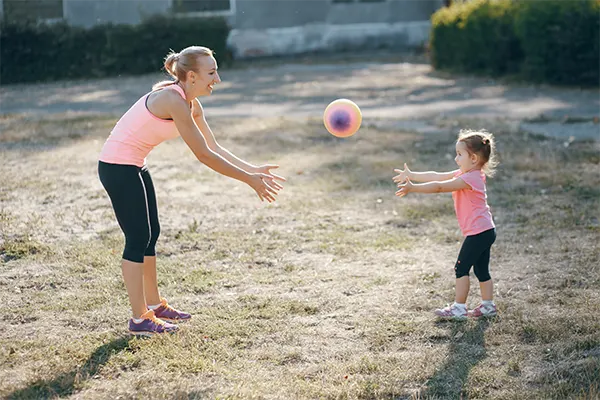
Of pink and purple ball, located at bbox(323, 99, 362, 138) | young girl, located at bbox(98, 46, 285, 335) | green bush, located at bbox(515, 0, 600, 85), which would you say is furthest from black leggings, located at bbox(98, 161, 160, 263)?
green bush, located at bbox(515, 0, 600, 85)

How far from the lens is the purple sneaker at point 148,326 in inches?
173

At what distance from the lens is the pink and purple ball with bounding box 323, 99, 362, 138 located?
5551 mm

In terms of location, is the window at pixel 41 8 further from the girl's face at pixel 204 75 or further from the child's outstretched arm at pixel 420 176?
the child's outstretched arm at pixel 420 176

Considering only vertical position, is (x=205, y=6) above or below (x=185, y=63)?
above

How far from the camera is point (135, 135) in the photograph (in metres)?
4.34

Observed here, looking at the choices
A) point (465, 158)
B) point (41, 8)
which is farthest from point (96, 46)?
point (465, 158)

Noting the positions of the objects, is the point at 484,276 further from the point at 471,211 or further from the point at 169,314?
the point at 169,314

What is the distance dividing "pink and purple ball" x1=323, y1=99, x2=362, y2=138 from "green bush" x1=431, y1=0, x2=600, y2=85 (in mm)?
9962

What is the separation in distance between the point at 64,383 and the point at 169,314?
3.33ft

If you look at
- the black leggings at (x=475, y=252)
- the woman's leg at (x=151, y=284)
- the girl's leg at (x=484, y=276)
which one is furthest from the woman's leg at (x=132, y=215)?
the girl's leg at (x=484, y=276)

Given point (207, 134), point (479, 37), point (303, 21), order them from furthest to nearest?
point (303, 21) → point (479, 37) → point (207, 134)

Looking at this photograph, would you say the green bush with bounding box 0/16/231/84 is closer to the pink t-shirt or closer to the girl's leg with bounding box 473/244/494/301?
the pink t-shirt

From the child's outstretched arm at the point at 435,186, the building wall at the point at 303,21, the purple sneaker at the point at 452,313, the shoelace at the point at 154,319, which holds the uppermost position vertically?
the building wall at the point at 303,21

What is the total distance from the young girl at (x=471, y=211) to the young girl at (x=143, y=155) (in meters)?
0.98
